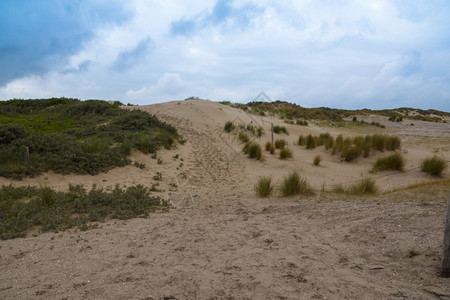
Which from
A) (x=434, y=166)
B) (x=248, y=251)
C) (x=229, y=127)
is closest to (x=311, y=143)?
(x=229, y=127)

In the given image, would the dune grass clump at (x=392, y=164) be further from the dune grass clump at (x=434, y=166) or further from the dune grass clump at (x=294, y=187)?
the dune grass clump at (x=294, y=187)

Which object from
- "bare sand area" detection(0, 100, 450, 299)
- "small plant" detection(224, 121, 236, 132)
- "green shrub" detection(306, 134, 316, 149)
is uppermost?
"small plant" detection(224, 121, 236, 132)

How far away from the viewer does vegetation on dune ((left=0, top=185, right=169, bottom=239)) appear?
632 cm

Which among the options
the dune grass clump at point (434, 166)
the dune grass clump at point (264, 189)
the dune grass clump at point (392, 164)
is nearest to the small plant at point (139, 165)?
the dune grass clump at point (264, 189)

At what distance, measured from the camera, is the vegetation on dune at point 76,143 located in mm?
9531

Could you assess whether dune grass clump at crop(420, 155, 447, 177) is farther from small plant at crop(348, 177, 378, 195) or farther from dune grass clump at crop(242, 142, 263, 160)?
dune grass clump at crop(242, 142, 263, 160)

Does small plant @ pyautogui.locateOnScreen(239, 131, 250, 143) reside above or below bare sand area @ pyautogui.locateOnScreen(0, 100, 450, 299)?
above

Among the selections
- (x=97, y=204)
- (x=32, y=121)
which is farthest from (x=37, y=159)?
(x=32, y=121)

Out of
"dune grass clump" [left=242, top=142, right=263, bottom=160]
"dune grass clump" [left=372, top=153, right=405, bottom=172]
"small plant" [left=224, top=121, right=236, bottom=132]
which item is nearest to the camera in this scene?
"dune grass clump" [left=372, top=153, right=405, bottom=172]

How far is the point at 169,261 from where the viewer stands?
15.3 feet

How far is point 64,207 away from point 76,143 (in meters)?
4.65

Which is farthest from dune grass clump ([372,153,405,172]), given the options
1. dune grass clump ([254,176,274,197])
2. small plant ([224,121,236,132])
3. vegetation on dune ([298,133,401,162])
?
small plant ([224,121,236,132])

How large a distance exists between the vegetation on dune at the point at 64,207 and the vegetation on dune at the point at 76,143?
4.63ft

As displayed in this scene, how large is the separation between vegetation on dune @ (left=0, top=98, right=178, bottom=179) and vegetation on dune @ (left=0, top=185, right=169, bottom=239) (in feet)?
4.63
